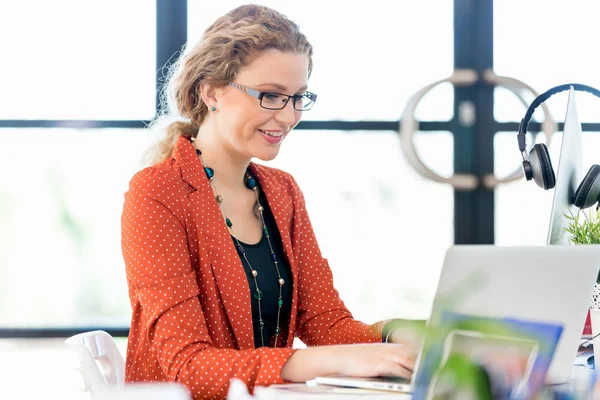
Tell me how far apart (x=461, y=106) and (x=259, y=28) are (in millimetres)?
1526

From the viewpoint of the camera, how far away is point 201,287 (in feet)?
5.17

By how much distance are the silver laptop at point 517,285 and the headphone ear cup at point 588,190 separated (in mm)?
402

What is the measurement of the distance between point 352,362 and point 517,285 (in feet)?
1.03

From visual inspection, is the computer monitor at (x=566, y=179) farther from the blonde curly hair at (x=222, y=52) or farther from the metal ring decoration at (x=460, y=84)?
the metal ring decoration at (x=460, y=84)

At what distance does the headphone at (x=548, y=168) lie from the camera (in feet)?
4.60

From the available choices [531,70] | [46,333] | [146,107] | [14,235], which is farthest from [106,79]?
[531,70]

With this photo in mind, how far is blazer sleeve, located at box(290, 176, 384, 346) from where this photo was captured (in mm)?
1701

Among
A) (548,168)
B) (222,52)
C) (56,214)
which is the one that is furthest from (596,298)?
(56,214)

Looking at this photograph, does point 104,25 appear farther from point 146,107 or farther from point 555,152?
point 555,152

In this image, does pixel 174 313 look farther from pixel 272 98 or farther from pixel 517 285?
pixel 517 285

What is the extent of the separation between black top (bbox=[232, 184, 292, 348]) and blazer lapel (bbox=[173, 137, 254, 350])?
7 centimetres

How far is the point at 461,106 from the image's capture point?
299cm

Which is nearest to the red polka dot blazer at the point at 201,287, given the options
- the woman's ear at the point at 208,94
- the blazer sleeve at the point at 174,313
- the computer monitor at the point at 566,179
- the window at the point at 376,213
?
the blazer sleeve at the point at 174,313

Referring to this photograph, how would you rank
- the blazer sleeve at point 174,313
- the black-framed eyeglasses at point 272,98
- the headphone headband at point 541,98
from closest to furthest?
the blazer sleeve at point 174,313 < the headphone headband at point 541,98 < the black-framed eyeglasses at point 272,98
